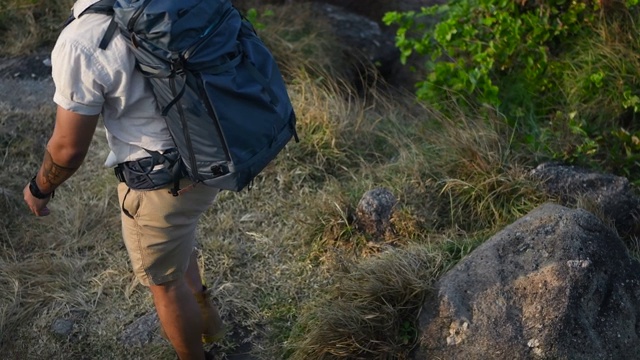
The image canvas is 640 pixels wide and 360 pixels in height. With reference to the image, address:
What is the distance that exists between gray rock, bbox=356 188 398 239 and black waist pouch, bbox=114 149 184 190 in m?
1.49

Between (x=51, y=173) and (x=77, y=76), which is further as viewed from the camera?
(x=51, y=173)

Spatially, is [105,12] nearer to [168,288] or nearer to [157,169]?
[157,169]

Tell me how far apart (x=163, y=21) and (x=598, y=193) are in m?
2.44

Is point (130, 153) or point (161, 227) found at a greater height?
point (130, 153)

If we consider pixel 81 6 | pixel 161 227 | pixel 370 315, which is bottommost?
pixel 370 315

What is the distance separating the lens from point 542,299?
3.21 meters

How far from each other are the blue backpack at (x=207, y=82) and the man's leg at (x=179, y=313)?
0.48m

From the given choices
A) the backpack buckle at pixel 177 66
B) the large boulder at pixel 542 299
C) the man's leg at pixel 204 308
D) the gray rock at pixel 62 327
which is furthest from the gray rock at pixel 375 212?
the backpack buckle at pixel 177 66

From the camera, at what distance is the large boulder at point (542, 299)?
3166mm

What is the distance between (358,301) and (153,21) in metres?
1.52

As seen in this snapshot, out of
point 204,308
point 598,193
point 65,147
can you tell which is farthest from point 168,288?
point 598,193

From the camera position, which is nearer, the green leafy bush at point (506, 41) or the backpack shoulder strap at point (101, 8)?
the backpack shoulder strap at point (101, 8)

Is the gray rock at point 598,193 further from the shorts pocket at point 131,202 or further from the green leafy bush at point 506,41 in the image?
the shorts pocket at point 131,202

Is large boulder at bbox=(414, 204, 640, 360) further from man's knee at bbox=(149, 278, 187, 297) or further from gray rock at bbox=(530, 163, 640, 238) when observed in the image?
man's knee at bbox=(149, 278, 187, 297)
